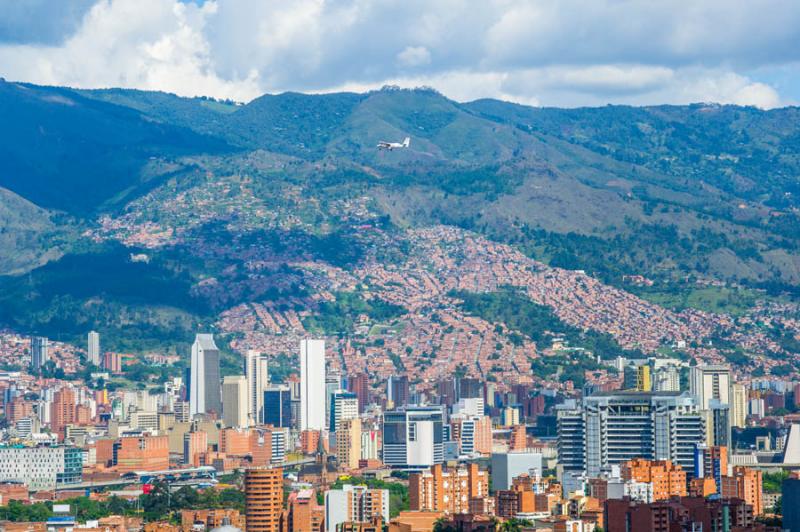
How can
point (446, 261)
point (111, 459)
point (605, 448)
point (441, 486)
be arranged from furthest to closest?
point (446, 261), point (111, 459), point (605, 448), point (441, 486)

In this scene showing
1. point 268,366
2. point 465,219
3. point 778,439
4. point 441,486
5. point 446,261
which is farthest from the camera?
point 465,219

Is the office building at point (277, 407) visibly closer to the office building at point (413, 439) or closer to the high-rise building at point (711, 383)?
the office building at point (413, 439)

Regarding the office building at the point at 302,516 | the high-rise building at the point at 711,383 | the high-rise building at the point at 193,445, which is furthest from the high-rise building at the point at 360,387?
the office building at the point at 302,516

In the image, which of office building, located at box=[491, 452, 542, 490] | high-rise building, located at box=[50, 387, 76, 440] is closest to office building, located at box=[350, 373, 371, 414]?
high-rise building, located at box=[50, 387, 76, 440]

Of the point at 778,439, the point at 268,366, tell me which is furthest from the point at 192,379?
the point at 778,439

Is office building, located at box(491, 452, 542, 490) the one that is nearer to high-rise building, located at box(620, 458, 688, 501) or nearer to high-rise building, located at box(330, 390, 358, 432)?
high-rise building, located at box(620, 458, 688, 501)

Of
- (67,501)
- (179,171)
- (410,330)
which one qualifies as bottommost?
(67,501)

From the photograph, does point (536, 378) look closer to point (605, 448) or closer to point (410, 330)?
point (410, 330)

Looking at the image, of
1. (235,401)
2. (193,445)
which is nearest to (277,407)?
(235,401)
